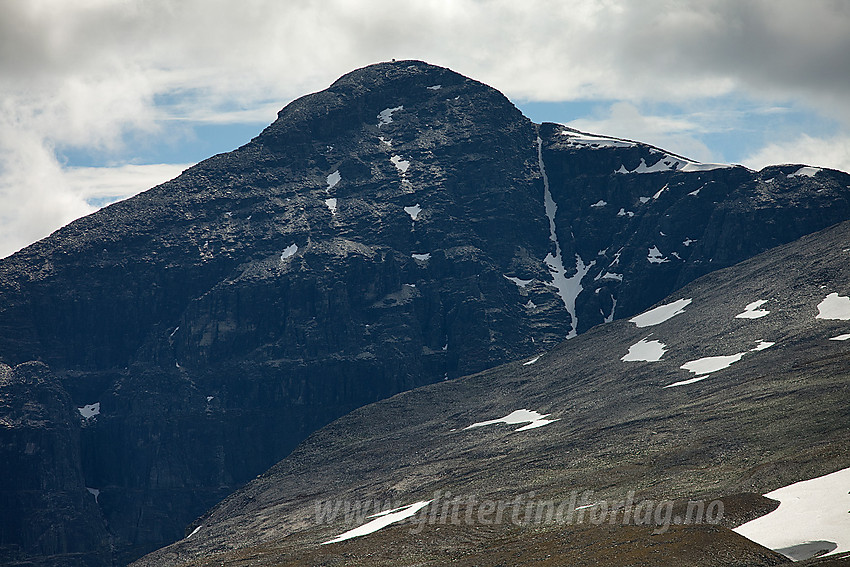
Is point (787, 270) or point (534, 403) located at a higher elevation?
point (787, 270)

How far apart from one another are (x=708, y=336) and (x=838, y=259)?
87.4 feet

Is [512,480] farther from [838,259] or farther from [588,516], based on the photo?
[838,259]

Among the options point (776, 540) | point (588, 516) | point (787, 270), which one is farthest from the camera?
point (787, 270)

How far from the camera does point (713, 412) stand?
139 metres

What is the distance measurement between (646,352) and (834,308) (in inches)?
A: 1297

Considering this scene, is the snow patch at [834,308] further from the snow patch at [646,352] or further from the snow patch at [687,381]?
the snow patch at [646,352]

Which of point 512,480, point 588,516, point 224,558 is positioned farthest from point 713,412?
point 224,558

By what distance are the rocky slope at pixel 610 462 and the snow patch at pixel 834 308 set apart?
386mm

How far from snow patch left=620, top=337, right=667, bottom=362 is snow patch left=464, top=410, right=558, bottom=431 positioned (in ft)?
69.4

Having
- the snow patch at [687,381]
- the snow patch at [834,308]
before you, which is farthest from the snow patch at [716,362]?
the snow patch at [834,308]

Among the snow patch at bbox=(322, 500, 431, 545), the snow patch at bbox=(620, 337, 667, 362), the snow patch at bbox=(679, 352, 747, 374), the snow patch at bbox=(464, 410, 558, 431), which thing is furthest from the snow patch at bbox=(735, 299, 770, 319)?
the snow patch at bbox=(322, 500, 431, 545)

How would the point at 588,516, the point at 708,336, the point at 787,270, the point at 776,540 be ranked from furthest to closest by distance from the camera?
the point at 787,270, the point at 708,336, the point at 588,516, the point at 776,540

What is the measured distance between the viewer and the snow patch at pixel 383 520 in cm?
12075

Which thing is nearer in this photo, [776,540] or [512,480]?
[776,540]
